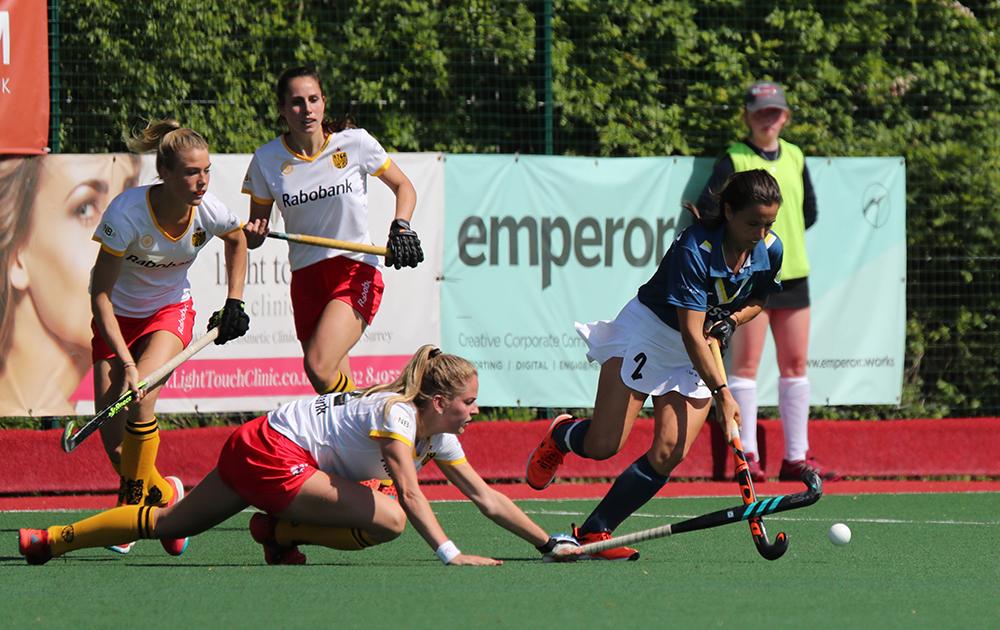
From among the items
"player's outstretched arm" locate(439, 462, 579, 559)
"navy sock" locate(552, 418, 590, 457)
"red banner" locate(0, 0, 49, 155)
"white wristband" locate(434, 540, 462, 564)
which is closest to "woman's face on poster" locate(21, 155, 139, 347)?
"red banner" locate(0, 0, 49, 155)

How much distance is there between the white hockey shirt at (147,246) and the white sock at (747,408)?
3581mm

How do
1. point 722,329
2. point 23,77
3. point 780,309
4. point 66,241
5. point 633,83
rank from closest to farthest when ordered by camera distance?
point 722,329 < point 66,241 < point 23,77 < point 780,309 < point 633,83

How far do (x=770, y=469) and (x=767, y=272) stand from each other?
384 cm

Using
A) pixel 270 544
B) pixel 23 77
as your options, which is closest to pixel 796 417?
pixel 270 544

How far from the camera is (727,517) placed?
19.1 ft

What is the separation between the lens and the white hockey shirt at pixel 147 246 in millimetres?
6668

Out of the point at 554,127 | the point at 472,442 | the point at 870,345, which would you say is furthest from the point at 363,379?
the point at 870,345

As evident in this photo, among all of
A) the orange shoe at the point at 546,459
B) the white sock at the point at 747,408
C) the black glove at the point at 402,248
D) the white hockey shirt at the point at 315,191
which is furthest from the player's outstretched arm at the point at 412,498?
the white sock at the point at 747,408

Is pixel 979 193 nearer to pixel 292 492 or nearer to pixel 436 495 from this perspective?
pixel 436 495

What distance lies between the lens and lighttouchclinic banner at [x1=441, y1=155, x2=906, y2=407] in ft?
31.7

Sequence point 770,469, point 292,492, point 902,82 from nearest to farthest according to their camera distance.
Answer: point 292,492 < point 770,469 < point 902,82

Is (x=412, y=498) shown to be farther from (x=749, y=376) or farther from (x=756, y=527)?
(x=749, y=376)

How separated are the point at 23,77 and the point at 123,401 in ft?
11.2

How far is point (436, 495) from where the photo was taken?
9219 mm
